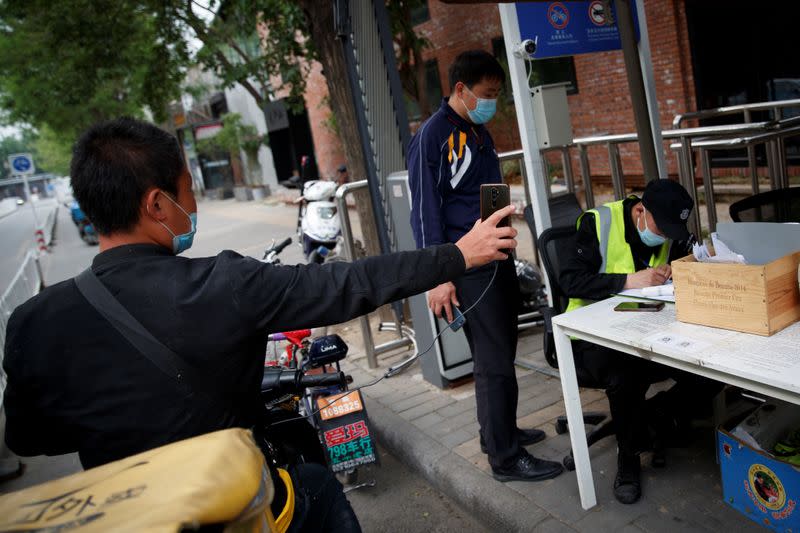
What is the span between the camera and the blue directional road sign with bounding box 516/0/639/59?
3.60 metres

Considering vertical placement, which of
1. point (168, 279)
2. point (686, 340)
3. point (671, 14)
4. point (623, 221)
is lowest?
point (686, 340)

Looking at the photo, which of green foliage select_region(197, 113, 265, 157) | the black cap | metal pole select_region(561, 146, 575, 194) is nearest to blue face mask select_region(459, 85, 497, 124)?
the black cap

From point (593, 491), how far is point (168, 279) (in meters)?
2.24

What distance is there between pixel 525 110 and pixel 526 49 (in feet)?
1.03

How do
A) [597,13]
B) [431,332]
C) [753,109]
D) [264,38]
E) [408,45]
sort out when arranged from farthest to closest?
[408,45], [264,38], [753,109], [431,332], [597,13]

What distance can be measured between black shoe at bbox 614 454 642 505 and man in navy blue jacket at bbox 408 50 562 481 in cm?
35

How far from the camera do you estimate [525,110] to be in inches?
143

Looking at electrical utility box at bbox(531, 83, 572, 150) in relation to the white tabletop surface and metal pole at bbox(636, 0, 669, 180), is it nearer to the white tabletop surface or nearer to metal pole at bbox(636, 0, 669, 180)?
metal pole at bbox(636, 0, 669, 180)

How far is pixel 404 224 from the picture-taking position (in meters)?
4.71

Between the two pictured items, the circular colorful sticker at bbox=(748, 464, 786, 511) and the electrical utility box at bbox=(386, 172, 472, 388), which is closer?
the circular colorful sticker at bbox=(748, 464, 786, 511)

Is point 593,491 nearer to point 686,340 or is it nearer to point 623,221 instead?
point 686,340

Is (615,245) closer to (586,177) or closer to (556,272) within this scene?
(556,272)

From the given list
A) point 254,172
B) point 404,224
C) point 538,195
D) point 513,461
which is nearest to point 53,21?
point 404,224

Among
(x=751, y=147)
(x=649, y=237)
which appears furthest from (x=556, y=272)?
(x=751, y=147)
